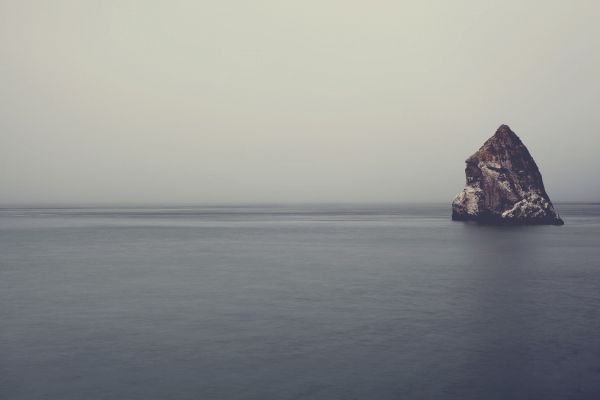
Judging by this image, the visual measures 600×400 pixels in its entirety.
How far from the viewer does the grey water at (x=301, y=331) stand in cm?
1500

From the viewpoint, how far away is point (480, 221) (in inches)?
4464

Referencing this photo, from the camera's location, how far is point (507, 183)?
99.0 m

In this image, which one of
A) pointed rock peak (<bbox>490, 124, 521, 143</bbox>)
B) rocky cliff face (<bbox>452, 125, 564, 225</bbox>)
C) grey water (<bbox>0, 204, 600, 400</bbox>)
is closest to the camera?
grey water (<bbox>0, 204, 600, 400</bbox>)

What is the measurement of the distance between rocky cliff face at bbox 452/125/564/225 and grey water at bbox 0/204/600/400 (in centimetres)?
5536

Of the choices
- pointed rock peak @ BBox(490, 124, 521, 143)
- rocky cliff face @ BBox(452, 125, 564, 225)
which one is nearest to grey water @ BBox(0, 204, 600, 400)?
rocky cliff face @ BBox(452, 125, 564, 225)

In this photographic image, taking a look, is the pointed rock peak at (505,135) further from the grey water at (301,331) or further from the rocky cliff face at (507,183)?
the grey water at (301,331)

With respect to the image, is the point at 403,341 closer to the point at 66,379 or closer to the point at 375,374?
the point at 375,374

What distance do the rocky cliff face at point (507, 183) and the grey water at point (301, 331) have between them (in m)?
55.4

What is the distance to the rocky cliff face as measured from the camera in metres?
99.7

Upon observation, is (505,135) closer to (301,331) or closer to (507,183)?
(507,183)

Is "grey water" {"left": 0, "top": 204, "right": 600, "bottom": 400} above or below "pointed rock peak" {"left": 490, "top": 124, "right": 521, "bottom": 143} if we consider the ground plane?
below

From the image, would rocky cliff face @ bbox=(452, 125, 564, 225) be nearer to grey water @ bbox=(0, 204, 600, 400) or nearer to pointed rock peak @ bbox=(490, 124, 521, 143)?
pointed rock peak @ bbox=(490, 124, 521, 143)

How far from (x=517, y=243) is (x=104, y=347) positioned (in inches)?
2290

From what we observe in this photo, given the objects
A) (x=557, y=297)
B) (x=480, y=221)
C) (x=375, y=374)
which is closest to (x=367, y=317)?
(x=375, y=374)
